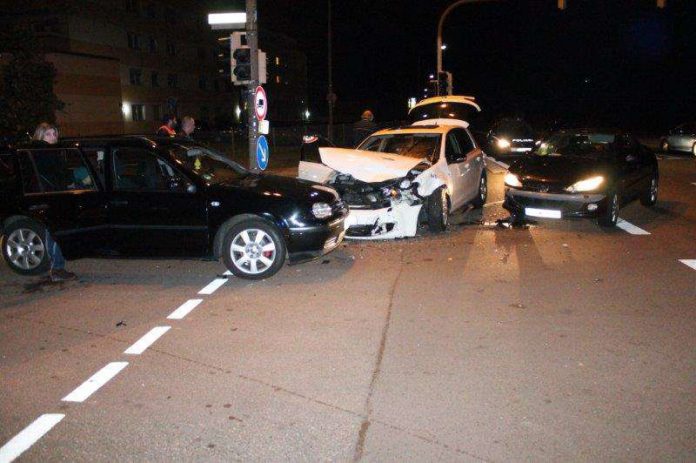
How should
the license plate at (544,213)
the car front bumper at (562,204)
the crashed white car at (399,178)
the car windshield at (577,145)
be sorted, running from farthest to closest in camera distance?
the car windshield at (577,145) → the license plate at (544,213) → the car front bumper at (562,204) → the crashed white car at (399,178)

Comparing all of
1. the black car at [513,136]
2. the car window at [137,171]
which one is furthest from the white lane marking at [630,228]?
the black car at [513,136]

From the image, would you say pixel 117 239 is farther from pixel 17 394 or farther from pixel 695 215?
pixel 695 215

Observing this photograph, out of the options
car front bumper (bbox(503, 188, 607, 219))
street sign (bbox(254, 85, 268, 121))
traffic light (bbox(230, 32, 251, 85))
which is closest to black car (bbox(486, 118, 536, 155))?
street sign (bbox(254, 85, 268, 121))

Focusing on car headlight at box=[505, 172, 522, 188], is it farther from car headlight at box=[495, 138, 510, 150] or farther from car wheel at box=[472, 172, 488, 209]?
car headlight at box=[495, 138, 510, 150]

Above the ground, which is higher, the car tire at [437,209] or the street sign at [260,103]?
the street sign at [260,103]

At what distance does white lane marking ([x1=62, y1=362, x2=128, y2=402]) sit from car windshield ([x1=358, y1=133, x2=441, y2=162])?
643 cm

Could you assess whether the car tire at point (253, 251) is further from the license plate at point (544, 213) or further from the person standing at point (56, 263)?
the license plate at point (544, 213)

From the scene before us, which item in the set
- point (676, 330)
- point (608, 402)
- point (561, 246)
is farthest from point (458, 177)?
point (608, 402)

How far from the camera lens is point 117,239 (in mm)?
7477

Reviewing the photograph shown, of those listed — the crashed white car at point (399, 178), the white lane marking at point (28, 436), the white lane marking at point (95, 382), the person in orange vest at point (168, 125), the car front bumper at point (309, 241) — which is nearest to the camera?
the white lane marking at point (28, 436)

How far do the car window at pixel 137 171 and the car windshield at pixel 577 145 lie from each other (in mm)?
6849

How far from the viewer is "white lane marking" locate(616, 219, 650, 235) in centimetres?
966

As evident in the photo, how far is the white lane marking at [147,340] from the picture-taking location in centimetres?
512

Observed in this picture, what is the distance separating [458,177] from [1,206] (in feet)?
22.2
